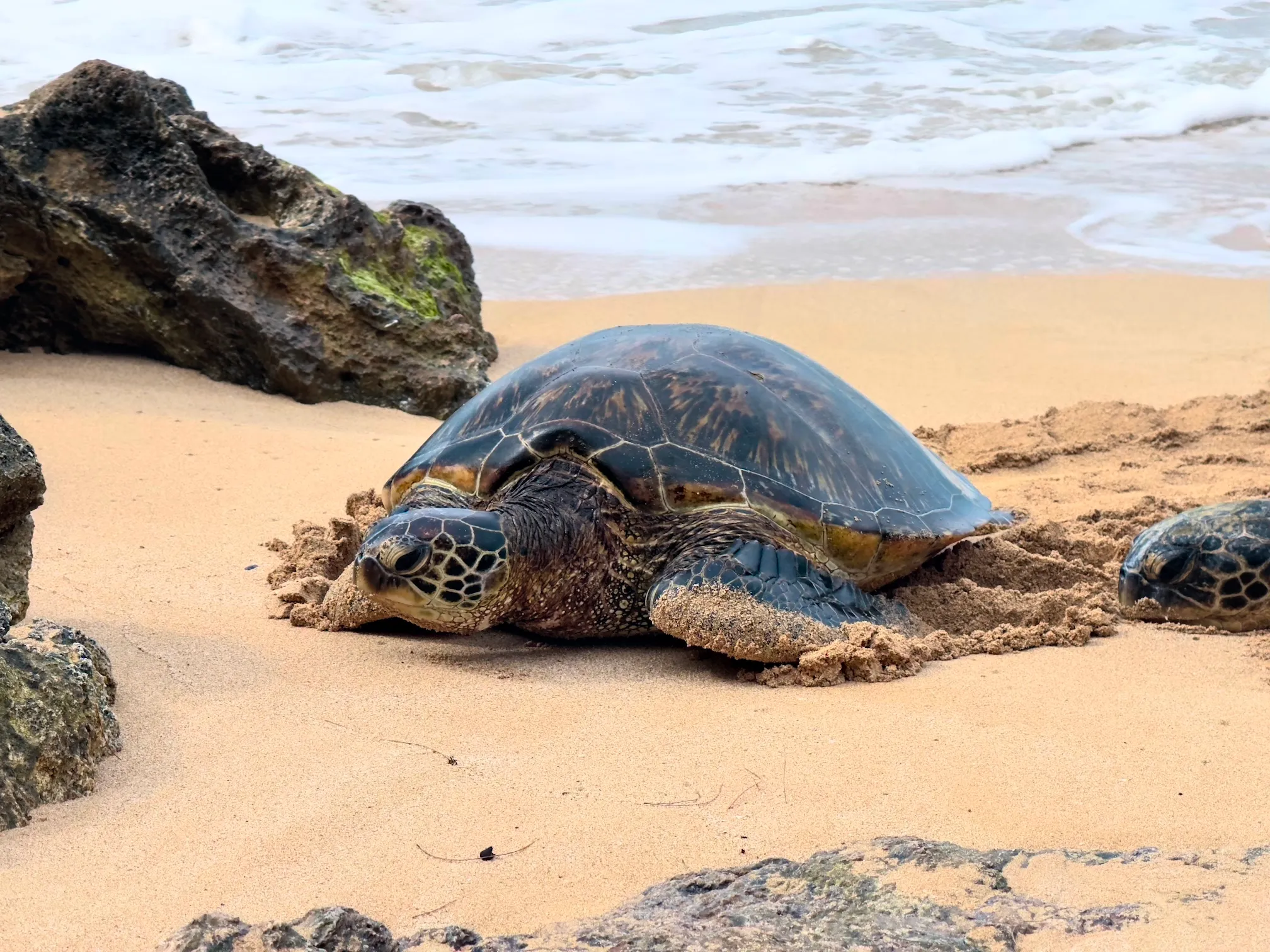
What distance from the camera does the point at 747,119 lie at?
16.4 m

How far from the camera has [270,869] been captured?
211 cm

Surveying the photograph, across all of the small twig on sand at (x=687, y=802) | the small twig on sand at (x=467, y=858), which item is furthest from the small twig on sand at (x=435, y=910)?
the small twig on sand at (x=687, y=802)

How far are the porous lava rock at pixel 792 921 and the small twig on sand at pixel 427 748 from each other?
67 cm

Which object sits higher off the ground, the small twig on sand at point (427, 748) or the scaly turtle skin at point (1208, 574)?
the small twig on sand at point (427, 748)

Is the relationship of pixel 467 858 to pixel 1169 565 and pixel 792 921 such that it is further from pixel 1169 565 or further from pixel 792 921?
pixel 1169 565

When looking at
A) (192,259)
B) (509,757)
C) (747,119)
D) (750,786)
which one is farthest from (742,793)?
(747,119)

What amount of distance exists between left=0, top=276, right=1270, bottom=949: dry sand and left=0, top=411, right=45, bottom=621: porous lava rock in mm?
270

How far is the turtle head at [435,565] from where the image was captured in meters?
3.46

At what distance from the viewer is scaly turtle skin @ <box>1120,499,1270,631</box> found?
12.4 feet

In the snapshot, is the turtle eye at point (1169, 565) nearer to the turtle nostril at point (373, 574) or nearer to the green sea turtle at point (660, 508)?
the green sea turtle at point (660, 508)

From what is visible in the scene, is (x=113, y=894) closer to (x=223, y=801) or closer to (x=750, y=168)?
(x=223, y=801)

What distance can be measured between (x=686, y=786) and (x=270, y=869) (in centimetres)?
77

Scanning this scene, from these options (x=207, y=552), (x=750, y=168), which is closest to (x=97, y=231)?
(x=207, y=552)

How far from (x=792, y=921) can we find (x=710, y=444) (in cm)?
217
